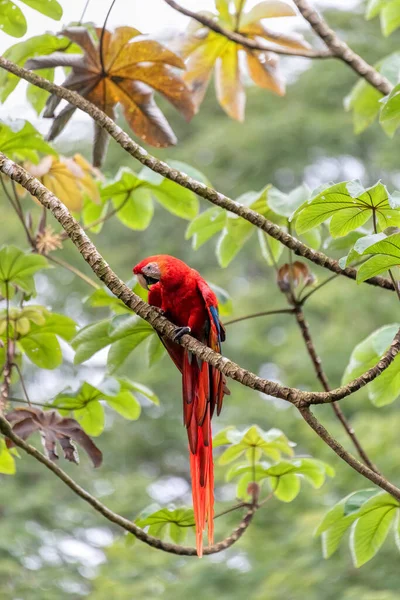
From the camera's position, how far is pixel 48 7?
201cm

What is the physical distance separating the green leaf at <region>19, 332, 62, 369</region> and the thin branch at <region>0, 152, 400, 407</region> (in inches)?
22.4

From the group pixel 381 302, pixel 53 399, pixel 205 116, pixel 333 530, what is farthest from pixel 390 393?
pixel 205 116

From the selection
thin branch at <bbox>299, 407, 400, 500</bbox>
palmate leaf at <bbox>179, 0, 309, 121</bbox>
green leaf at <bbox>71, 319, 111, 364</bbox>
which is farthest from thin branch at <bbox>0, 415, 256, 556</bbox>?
palmate leaf at <bbox>179, 0, 309, 121</bbox>

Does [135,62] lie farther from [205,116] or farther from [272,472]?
[205,116]

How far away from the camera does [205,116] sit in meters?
11.9

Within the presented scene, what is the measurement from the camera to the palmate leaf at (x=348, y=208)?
1.44m

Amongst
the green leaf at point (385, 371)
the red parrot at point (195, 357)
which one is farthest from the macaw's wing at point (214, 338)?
the green leaf at point (385, 371)

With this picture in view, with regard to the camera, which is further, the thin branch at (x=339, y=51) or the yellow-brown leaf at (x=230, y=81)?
the yellow-brown leaf at (x=230, y=81)

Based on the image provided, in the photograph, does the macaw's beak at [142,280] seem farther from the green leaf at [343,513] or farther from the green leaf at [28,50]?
the green leaf at [343,513]

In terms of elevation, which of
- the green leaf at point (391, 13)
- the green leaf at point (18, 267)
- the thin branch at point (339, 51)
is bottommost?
the green leaf at point (18, 267)

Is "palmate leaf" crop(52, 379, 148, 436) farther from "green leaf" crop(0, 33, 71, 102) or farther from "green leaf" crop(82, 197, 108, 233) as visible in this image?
"green leaf" crop(0, 33, 71, 102)

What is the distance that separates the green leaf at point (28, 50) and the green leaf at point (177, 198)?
1.47 ft

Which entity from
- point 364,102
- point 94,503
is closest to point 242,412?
point 364,102

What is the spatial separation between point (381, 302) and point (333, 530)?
6.33 metres
